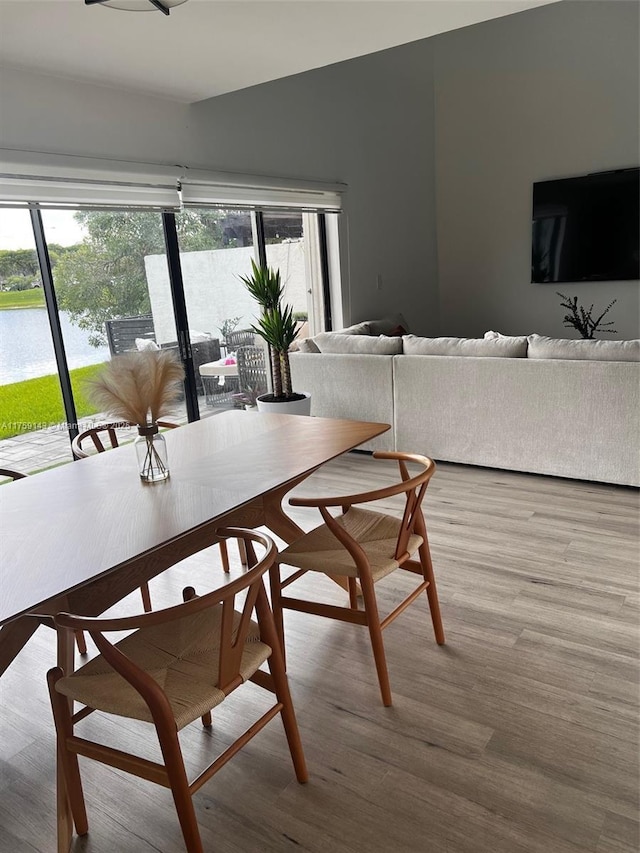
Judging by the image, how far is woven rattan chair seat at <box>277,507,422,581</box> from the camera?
2.02 metres

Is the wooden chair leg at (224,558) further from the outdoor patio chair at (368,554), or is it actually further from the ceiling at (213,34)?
the ceiling at (213,34)

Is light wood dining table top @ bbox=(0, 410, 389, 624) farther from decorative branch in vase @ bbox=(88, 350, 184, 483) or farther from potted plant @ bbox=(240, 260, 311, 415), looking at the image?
potted plant @ bbox=(240, 260, 311, 415)

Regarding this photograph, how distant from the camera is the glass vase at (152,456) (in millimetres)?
2049

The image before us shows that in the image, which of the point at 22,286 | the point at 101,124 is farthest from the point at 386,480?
the point at 101,124

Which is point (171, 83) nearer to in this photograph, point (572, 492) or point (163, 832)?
Result: point (572, 492)

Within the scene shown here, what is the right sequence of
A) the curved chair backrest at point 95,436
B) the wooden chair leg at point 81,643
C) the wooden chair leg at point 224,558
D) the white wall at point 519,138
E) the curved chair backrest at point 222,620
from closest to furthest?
1. the curved chair backrest at point 222,620
2. the wooden chair leg at point 81,643
3. the curved chair backrest at point 95,436
4. the wooden chair leg at point 224,558
5. the white wall at point 519,138

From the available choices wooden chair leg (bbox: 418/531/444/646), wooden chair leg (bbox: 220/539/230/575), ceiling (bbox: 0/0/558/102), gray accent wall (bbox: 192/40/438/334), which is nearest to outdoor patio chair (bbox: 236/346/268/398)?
gray accent wall (bbox: 192/40/438/334)

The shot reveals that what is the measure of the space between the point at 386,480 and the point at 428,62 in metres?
4.98

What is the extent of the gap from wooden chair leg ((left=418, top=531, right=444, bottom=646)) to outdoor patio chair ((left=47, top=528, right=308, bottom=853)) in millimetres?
717

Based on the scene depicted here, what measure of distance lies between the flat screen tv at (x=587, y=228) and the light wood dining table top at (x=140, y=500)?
15.9 ft

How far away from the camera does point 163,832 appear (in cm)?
161

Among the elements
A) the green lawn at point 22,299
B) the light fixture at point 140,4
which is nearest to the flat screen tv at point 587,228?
the green lawn at point 22,299

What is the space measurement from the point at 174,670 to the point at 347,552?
711 millimetres

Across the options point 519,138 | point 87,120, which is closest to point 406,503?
point 87,120
